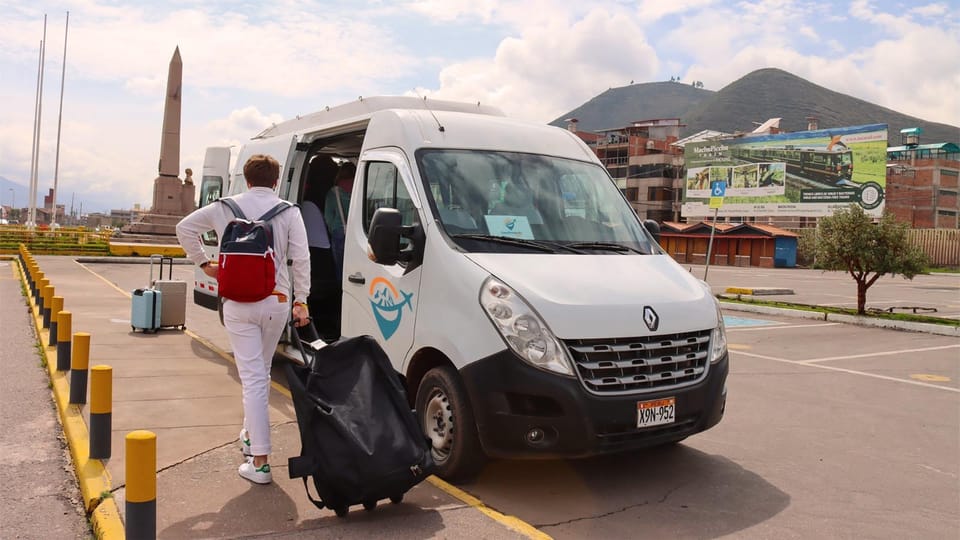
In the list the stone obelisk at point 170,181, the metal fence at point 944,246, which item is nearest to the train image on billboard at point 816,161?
the metal fence at point 944,246

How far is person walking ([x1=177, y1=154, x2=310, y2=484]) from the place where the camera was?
15.2 ft

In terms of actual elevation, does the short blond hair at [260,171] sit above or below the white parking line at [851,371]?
above

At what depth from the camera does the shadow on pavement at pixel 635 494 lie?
4.34 meters

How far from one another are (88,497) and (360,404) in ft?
5.61

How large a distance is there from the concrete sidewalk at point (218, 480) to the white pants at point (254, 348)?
0.36 m

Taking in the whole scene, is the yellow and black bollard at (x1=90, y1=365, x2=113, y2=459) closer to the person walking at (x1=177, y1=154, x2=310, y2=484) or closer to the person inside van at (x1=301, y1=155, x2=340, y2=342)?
the person walking at (x1=177, y1=154, x2=310, y2=484)

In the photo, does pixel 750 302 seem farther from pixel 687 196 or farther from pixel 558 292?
pixel 687 196

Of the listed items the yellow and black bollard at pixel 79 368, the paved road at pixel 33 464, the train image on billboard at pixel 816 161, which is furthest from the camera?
the train image on billboard at pixel 816 161

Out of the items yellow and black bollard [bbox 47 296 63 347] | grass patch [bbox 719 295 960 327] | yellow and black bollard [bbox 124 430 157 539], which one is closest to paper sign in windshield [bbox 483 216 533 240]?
yellow and black bollard [bbox 124 430 157 539]

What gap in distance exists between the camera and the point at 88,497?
14.5 feet

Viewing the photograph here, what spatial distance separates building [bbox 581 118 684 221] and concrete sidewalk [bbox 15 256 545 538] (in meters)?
78.3

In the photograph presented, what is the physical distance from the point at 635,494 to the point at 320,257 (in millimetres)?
4681

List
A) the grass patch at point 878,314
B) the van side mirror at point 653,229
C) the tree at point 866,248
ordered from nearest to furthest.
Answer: the van side mirror at point 653,229 → the grass patch at point 878,314 → the tree at point 866,248

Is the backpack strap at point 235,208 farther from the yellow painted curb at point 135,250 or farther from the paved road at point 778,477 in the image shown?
the yellow painted curb at point 135,250
